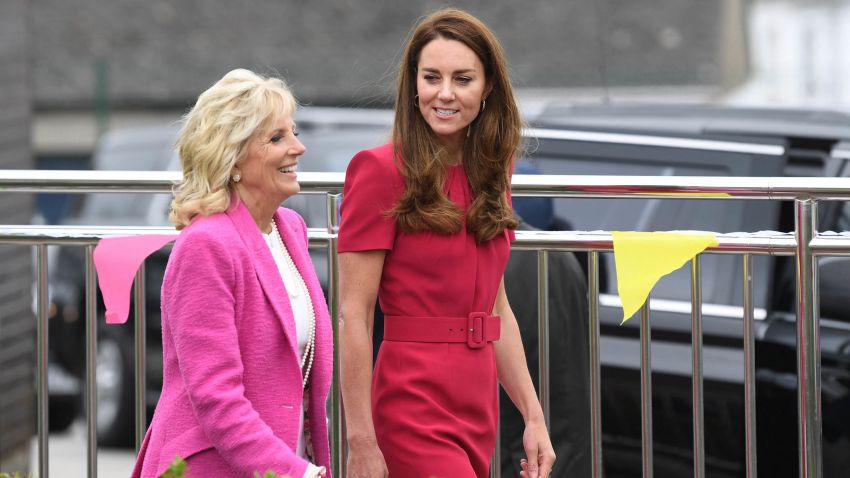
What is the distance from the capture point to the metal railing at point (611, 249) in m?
4.62

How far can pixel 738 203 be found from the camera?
617 centimetres

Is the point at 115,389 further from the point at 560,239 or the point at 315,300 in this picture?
the point at 315,300

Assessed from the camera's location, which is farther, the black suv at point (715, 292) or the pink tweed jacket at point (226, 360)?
the black suv at point (715, 292)

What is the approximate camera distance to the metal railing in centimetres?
462

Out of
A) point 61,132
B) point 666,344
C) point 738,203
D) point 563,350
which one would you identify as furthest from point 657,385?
point 61,132

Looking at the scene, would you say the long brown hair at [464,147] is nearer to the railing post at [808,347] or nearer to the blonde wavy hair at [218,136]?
the blonde wavy hair at [218,136]

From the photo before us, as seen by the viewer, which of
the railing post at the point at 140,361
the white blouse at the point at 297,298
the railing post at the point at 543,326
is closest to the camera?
the white blouse at the point at 297,298

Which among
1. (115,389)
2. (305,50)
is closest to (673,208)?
(115,389)

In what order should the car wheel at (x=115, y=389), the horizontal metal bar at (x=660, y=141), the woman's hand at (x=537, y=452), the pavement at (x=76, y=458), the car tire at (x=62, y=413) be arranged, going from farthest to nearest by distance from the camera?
the car tire at (x=62, y=413) < the car wheel at (x=115, y=389) < the pavement at (x=76, y=458) < the horizontal metal bar at (x=660, y=141) < the woman's hand at (x=537, y=452)

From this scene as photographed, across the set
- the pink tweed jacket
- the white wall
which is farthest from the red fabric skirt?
Answer: the white wall

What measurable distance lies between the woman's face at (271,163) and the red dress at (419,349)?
0.56 ft

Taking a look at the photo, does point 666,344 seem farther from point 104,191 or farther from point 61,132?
point 61,132

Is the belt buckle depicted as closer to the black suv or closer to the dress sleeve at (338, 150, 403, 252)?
Answer: the dress sleeve at (338, 150, 403, 252)

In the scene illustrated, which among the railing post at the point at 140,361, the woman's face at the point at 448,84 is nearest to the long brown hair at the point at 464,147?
the woman's face at the point at 448,84
